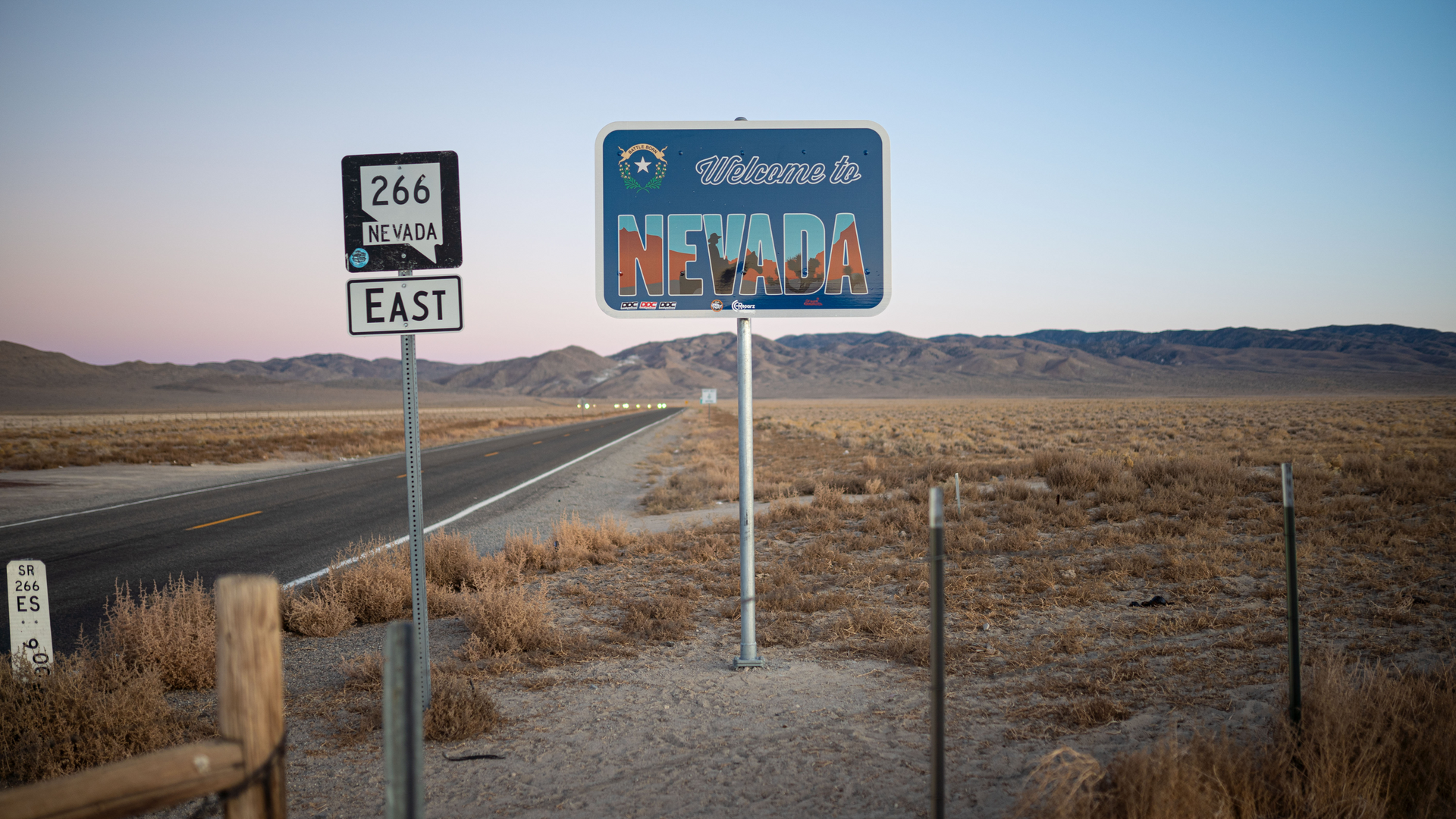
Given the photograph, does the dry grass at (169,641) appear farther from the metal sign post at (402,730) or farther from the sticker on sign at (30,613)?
the metal sign post at (402,730)

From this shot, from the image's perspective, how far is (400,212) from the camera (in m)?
4.52

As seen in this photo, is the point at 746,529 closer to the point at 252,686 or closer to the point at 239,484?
the point at 252,686

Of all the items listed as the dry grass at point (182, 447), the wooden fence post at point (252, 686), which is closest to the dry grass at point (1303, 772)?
the wooden fence post at point (252, 686)

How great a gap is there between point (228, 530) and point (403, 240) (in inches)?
396

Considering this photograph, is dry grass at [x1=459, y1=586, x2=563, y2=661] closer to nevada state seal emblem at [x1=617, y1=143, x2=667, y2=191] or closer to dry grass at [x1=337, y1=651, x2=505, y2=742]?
dry grass at [x1=337, y1=651, x2=505, y2=742]

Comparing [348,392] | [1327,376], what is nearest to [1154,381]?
[1327,376]

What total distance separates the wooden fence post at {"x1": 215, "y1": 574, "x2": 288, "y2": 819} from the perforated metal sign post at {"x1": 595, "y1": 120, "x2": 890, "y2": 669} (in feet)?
12.5

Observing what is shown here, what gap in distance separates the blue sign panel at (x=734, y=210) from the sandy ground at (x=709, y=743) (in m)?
2.62

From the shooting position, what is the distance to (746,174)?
5695mm

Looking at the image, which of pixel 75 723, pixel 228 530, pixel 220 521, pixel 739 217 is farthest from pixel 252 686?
pixel 220 521

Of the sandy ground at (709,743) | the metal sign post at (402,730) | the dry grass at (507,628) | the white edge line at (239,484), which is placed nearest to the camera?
the metal sign post at (402,730)

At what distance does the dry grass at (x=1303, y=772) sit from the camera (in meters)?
3.05

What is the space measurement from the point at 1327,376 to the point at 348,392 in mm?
216454

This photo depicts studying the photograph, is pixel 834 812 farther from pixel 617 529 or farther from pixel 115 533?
pixel 115 533
